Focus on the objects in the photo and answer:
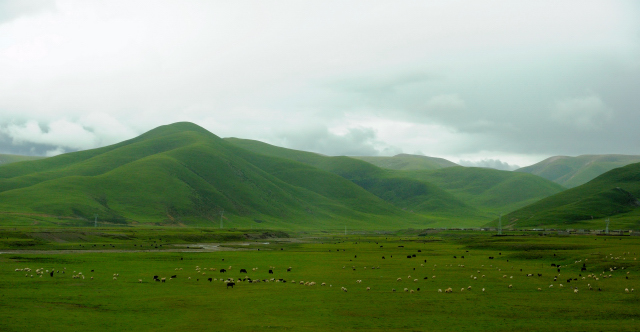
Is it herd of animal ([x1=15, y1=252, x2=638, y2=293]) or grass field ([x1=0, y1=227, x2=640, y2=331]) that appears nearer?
grass field ([x1=0, y1=227, x2=640, y2=331])

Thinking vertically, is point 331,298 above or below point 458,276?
above

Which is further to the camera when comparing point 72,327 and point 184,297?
point 184,297

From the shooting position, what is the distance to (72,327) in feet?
101

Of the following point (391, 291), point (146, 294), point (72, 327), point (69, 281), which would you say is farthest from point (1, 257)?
point (391, 291)

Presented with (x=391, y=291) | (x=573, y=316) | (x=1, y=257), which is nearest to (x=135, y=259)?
(x=1, y=257)

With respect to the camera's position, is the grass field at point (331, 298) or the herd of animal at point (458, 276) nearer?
the grass field at point (331, 298)

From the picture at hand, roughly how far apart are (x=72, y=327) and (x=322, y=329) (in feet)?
49.9

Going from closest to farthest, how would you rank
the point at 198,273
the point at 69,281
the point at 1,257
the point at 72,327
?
the point at 72,327
the point at 69,281
the point at 198,273
the point at 1,257

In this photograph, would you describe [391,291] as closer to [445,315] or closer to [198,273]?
[445,315]

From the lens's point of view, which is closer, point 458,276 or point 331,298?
point 331,298

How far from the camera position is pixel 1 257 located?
7638 centimetres

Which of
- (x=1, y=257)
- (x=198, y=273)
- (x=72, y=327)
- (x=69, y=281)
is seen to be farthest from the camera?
(x=1, y=257)

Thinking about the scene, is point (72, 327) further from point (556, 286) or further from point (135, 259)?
point (135, 259)

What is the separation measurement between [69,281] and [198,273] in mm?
14298
